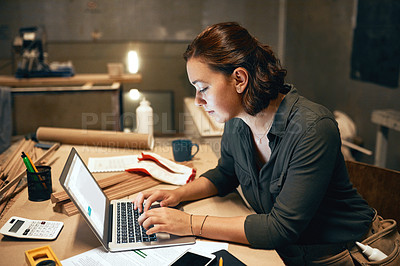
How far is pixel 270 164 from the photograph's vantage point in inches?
49.9

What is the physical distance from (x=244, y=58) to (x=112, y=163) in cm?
88

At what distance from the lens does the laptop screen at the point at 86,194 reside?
40.9 inches

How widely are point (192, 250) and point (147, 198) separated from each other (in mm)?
339

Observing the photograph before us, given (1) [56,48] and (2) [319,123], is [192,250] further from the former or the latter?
(1) [56,48]

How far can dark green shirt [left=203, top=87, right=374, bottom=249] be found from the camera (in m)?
1.11

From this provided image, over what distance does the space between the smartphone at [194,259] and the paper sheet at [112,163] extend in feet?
2.41

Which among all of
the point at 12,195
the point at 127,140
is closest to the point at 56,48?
the point at 127,140

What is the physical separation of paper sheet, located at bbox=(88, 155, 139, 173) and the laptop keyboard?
41 centimetres

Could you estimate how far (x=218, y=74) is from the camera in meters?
1.23

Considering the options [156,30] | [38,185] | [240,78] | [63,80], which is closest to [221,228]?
[240,78]

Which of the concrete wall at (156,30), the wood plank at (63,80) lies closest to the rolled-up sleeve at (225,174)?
the wood plank at (63,80)

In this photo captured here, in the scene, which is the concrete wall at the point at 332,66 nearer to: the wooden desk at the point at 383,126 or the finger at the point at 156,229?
the wooden desk at the point at 383,126

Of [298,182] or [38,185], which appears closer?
[298,182]

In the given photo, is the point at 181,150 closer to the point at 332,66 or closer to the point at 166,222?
the point at 166,222
